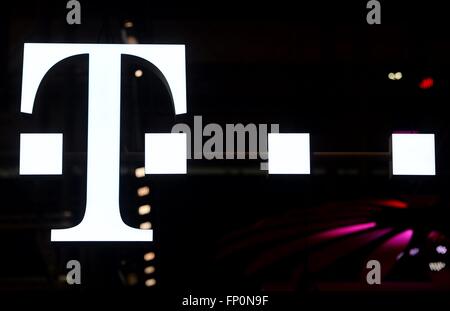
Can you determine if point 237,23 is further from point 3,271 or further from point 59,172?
point 3,271

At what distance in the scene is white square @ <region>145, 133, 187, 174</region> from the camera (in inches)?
160

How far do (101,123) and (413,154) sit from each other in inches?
60.6

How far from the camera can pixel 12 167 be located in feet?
13.3

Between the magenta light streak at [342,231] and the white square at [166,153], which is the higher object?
the white square at [166,153]

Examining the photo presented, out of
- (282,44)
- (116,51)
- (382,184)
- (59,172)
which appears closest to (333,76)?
(282,44)

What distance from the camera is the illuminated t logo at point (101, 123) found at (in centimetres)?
401

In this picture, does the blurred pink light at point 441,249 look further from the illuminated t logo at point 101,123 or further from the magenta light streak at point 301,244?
the illuminated t logo at point 101,123

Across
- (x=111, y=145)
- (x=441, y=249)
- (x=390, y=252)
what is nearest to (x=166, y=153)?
(x=111, y=145)

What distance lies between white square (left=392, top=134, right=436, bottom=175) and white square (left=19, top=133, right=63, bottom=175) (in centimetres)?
164

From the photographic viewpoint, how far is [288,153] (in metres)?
4.10

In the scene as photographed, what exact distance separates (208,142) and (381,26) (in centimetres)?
109

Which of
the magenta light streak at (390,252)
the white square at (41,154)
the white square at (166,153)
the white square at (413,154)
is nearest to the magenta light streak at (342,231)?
the magenta light streak at (390,252)

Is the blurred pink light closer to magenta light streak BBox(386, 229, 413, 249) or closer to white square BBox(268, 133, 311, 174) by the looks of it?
magenta light streak BBox(386, 229, 413, 249)

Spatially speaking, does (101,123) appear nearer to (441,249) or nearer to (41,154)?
(41,154)
